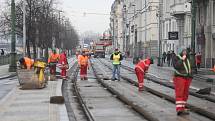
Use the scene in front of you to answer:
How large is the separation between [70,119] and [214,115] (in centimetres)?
368

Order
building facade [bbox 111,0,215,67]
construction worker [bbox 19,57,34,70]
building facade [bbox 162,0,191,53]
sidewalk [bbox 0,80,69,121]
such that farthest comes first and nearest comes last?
building facade [bbox 162,0,191,53] < building facade [bbox 111,0,215,67] < construction worker [bbox 19,57,34,70] < sidewalk [bbox 0,80,69,121]

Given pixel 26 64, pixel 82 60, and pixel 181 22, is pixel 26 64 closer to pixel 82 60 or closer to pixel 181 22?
pixel 82 60

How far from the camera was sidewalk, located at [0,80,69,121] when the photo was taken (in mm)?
13562

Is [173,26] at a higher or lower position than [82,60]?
higher

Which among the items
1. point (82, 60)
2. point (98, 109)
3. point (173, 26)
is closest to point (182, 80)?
point (98, 109)

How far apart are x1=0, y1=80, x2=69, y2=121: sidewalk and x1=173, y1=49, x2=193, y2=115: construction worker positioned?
297 cm

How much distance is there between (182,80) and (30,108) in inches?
175

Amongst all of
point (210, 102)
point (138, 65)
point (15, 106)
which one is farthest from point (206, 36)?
point (15, 106)

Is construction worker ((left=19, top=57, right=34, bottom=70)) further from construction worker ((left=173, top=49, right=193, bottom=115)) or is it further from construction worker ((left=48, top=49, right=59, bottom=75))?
construction worker ((left=173, top=49, right=193, bottom=115))

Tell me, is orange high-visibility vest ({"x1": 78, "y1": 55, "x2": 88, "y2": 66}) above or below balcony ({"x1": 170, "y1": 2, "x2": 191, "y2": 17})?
below

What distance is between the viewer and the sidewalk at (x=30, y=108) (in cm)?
1356

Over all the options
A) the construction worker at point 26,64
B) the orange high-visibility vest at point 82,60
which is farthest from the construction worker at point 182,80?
the orange high-visibility vest at point 82,60

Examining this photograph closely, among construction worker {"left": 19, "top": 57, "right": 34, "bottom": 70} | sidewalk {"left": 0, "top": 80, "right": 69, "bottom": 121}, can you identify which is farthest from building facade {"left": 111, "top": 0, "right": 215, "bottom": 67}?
sidewalk {"left": 0, "top": 80, "right": 69, "bottom": 121}

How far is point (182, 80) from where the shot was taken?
14461 mm
